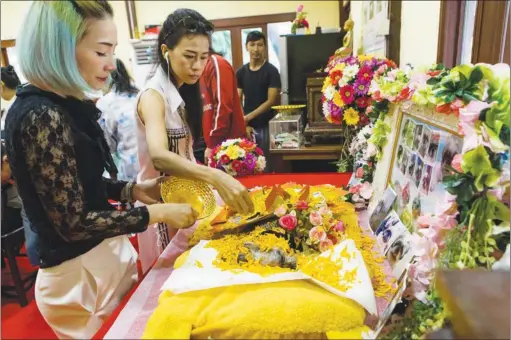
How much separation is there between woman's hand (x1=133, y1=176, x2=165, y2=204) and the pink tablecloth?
0.13m

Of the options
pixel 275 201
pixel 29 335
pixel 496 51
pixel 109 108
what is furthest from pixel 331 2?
pixel 29 335

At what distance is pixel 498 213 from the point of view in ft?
1.58

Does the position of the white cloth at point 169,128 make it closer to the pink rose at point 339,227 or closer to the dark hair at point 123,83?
the pink rose at point 339,227

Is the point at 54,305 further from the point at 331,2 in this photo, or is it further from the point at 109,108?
the point at 331,2

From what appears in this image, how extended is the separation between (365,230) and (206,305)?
51 cm

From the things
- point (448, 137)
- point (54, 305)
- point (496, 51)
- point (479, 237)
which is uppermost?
point (496, 51)

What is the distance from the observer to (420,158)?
754mm

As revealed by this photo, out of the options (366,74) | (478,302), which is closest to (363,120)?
(366,74)

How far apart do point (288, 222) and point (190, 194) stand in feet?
0.91

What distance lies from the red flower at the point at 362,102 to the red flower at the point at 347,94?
0.07 ft

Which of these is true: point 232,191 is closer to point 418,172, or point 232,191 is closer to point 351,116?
point 418,172

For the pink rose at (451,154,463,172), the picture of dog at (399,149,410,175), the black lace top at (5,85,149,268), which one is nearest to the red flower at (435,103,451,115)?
the pink rose at (451,154,463,172)

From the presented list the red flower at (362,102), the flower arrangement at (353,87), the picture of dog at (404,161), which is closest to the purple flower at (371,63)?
the flower arrangement at (353,87)

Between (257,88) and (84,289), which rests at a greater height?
(257,88)
